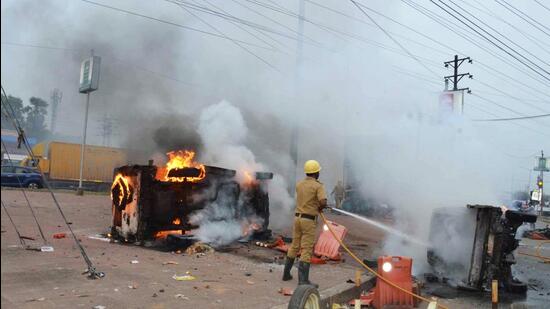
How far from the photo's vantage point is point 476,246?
234 inches

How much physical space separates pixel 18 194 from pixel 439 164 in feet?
42.8

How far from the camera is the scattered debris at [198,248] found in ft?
23.7

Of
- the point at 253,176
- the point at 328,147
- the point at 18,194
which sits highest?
the point at 328,147

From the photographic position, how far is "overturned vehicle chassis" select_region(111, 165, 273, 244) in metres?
7.50

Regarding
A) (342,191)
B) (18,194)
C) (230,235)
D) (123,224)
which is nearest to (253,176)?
(230,235)

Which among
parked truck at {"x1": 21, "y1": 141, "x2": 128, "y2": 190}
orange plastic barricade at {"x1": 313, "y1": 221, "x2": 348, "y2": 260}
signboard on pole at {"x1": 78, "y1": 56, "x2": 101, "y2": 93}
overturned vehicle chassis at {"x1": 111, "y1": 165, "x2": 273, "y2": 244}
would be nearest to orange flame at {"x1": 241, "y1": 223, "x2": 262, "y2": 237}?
overturned vehicle chassis at {"x1": 111, "y1": 165, "x2": 273, "y2": 244}

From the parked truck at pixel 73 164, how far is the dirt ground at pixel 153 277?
1547 cm

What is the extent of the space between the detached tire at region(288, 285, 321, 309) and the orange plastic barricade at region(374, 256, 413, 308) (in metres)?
1.24

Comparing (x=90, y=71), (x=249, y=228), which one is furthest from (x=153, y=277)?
(x=90, y=71)

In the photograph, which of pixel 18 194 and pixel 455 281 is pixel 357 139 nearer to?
pixel 455 281

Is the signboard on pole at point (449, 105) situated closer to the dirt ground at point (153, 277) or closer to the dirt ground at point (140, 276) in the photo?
the dirt ground at point (153, 277)

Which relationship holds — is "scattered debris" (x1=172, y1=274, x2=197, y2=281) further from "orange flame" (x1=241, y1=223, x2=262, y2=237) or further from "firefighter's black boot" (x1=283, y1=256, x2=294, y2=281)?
"orange flame" (x1=241, y1=223, x2=262, y2=237)

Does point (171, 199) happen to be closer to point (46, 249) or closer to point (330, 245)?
point (46, 249)

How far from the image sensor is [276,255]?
24.8 ft
